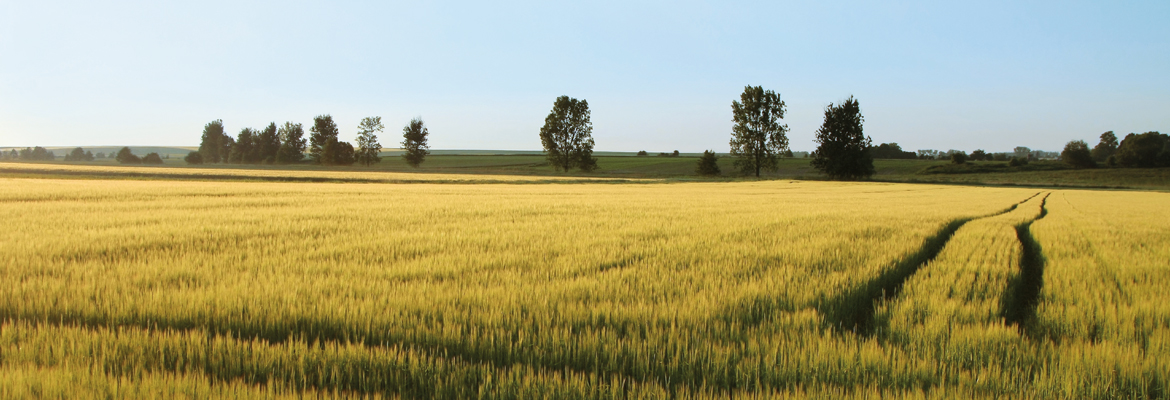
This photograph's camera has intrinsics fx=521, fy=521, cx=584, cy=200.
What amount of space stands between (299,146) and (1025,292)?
114518 mm

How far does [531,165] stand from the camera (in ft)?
306

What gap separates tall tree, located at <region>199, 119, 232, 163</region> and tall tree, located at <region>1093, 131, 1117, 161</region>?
17022 centimetres

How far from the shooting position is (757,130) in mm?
Result: 64375

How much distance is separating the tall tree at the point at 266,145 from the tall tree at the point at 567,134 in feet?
216

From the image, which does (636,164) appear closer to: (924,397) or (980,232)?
(980,232)

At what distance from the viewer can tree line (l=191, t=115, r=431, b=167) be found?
86.0 m

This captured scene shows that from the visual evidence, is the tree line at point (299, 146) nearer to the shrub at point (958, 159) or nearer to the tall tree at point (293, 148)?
the tall tree at point (293, 148)

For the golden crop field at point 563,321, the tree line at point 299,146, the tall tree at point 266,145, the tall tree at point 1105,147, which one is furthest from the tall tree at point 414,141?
the tall tree at point 1105,147

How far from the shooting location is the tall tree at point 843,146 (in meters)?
61.6

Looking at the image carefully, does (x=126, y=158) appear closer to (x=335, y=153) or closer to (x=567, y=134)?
(x=335, y=153)

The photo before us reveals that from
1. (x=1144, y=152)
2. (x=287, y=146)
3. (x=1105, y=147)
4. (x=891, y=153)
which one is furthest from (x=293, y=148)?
(x=1105, y=147)

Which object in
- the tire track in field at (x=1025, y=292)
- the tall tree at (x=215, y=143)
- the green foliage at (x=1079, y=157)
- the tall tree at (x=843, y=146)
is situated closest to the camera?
the tire track in field at (x=1025, y=292)

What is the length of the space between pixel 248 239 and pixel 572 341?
16.7 feet

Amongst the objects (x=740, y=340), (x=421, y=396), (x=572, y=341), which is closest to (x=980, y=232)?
(x=740, y=340)
